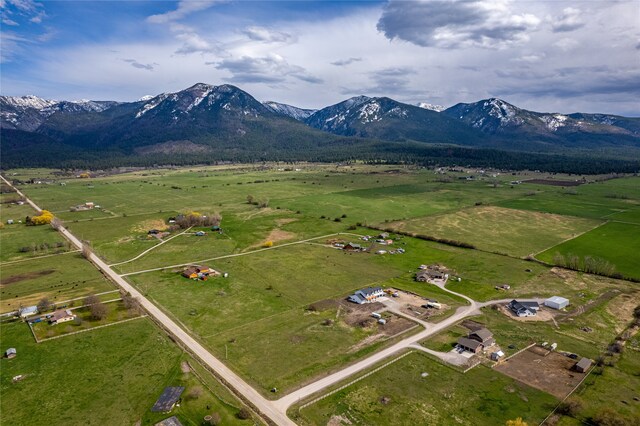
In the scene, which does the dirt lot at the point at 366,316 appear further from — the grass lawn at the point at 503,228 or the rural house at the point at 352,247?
the grass lawn at the point at 503,228

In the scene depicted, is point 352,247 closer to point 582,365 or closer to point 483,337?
point 483,337

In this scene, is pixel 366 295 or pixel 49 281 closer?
pixel 366 295

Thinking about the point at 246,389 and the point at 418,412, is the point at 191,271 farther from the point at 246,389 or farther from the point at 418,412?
the point at 418,412

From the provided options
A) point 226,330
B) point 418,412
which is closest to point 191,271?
point 226,330

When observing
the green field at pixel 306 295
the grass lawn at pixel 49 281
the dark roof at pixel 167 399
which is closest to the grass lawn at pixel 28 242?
the green field at pixel 306 295

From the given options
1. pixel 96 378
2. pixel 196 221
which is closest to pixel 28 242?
pixel 196 221

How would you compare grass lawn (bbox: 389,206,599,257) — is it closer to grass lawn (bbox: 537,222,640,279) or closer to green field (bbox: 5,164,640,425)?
green field (bbox: 5,164,640,425)

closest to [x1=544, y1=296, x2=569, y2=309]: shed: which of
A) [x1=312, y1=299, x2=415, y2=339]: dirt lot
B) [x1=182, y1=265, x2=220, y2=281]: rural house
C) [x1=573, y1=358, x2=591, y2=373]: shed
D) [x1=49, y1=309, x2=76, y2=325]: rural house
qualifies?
[x1=573, y1=358, x2=591, y2=373]: shed
